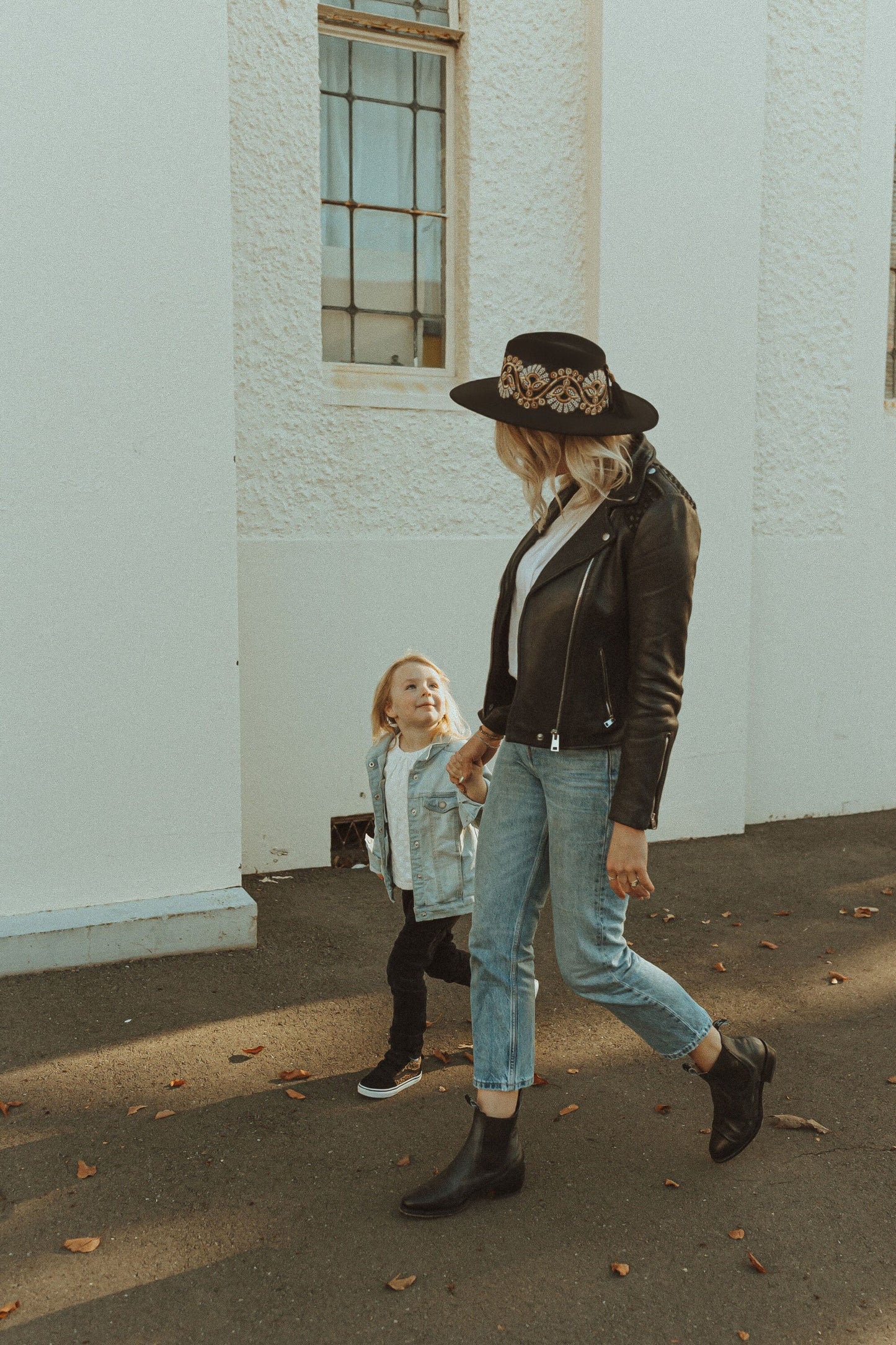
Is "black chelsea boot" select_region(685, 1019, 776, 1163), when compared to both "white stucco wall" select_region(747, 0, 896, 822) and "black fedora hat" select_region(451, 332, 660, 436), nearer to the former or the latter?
"black fedora hat" select_region(451, 332, 660, 436)

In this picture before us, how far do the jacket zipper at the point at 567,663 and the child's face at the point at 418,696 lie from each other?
0.72 meters

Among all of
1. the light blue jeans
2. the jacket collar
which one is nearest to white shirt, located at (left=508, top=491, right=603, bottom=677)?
the light blue jeans

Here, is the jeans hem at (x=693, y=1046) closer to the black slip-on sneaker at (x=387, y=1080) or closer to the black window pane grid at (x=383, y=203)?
the black slip-on sneaker at (x=387, y=1080)

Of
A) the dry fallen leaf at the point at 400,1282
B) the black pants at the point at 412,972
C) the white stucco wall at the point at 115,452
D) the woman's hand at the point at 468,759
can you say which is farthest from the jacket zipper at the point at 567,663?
the white stucco wall at the point at 115,452

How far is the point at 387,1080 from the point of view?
3289 millimetres

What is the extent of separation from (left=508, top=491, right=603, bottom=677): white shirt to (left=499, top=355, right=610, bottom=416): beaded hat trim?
0.19 metres

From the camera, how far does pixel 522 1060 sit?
2.74m

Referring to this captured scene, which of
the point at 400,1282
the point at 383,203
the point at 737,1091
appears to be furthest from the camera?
the point at 383,203

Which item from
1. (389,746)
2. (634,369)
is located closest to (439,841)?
(389,746)

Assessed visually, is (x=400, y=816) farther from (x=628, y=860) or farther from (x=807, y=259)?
(x=807, y=259)

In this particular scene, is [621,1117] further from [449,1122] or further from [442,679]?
[442,679]

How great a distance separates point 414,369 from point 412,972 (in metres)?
3.43

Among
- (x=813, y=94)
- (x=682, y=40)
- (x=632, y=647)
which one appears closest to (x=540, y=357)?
(x=632, y=647)

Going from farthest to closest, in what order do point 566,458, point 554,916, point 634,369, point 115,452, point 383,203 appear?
point 634,369 < point 383,203 < point 115,452 < point 554,916 < point 566,458
